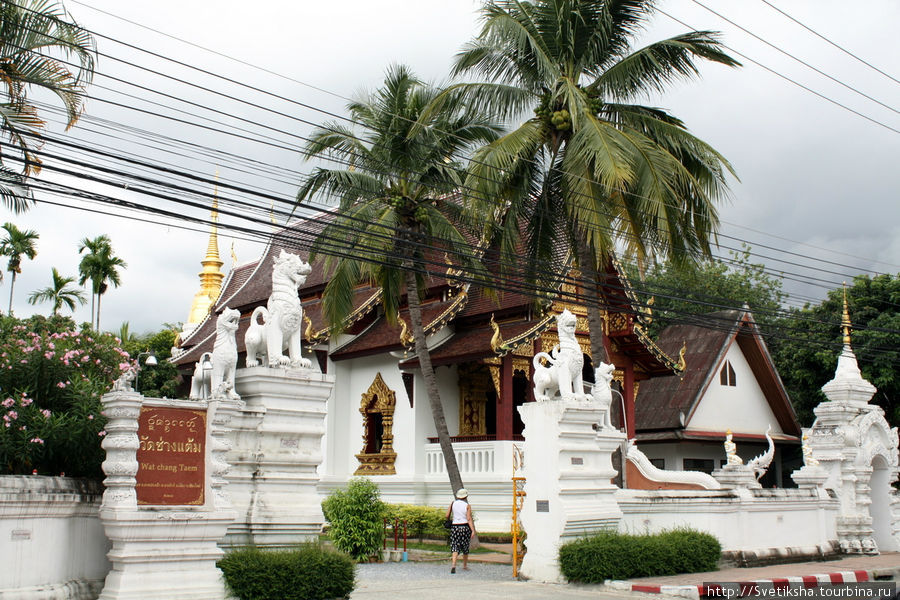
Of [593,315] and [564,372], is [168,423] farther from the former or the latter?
[593,315]

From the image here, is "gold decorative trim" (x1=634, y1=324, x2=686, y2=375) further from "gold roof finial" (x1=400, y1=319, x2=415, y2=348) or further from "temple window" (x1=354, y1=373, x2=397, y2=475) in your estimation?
"temple window" (x1=354, y1=373, x2=397, y2=475)

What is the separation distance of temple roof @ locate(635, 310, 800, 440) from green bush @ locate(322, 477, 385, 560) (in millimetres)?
14177

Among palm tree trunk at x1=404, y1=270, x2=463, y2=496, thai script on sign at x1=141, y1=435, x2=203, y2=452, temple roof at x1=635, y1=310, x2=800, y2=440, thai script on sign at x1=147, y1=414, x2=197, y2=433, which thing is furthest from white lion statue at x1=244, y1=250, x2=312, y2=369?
temple roof at x1=635, y1=310, x2=800, y2=440

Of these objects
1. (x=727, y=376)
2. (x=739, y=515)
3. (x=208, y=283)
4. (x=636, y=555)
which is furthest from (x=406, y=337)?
(x=208, y=283)

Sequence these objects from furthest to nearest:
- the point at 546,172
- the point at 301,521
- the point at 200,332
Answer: the point at 200,332
the point at 546,172
the point at 301,521

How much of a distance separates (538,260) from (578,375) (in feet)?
15.2

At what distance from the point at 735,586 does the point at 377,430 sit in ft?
44.2

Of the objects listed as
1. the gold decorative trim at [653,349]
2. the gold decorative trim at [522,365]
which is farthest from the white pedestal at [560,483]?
the gold decorative trim at [653,349]

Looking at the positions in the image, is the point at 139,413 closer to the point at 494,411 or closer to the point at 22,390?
the point at 22,390

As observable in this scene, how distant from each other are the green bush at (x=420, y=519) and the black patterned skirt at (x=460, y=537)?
201 inches

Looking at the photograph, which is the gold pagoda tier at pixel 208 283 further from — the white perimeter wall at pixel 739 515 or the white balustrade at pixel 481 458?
the white perimeter wall at pixel 739 515

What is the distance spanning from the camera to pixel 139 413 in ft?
31.9

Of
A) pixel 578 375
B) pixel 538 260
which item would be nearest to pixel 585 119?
pixel 538 260

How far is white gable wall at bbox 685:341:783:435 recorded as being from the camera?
3017 centimetres
